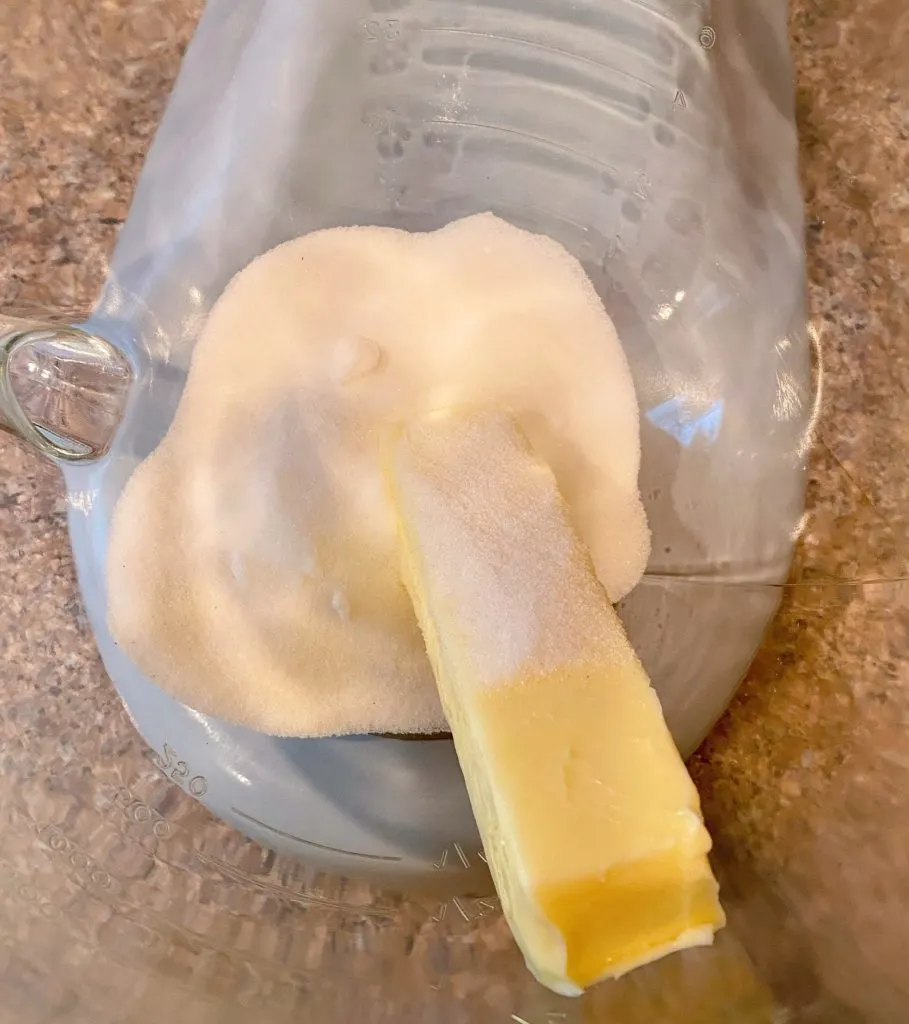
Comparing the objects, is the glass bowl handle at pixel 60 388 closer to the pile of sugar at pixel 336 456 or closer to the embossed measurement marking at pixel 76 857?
the pile of sugar at pixel 336 456

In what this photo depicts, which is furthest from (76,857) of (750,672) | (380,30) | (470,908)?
(380,30)

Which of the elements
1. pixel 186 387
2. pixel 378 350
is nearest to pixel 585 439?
pixel 378 350

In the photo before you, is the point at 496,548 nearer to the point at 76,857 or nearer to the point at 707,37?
the point at 76,857

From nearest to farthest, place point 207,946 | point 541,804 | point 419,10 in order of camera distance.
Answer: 1. point 541,804
2. point 207,946
3. point 419,10

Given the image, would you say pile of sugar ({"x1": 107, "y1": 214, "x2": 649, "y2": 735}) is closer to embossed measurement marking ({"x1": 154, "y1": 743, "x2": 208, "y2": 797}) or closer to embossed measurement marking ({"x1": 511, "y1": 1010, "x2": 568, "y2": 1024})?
embossed measurement marking ({"x1": 154, "y1": 743, "x2": 208, "y2": 797})

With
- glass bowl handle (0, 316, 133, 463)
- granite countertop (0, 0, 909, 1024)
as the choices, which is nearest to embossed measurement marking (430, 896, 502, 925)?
granite countertop (0, 0, 909, 1024)

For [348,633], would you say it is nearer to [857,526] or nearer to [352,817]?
[352,817]

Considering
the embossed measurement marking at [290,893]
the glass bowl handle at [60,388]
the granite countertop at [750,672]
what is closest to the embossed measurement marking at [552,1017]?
the granite countertop at [750,672]
